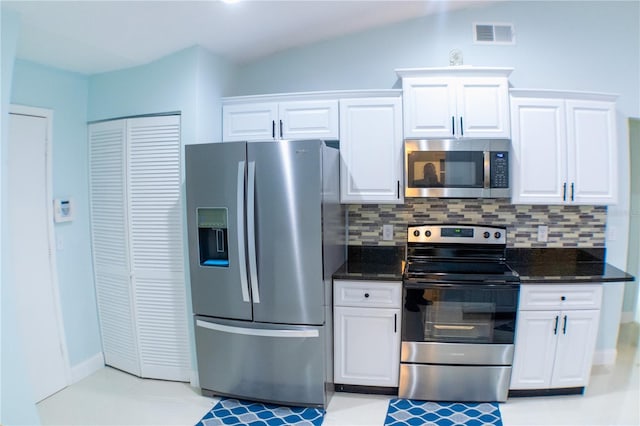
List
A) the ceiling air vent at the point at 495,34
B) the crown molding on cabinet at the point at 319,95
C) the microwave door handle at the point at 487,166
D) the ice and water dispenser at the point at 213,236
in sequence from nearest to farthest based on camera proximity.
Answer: the ice and water dispenser at the point at 213,236 → the microwave door handle at the point at 487,166 → the crown molding on cabinet at the point at 319,95 → the ceiling air vent at the point at 495,34

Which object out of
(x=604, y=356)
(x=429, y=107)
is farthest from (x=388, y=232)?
(x=604, y=356)

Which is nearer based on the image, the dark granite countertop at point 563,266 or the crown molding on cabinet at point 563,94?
the dark granite countertop at point 563,266

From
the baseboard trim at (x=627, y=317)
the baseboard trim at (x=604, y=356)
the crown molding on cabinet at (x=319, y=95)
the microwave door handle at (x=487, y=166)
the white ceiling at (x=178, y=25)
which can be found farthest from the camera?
the baseboard trim at (x=627, y=317)

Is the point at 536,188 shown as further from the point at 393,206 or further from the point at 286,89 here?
the point at 286,89

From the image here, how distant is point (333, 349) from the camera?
254cm

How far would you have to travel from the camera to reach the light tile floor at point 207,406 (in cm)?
234

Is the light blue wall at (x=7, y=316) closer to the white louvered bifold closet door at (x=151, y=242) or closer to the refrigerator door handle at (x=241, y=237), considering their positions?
the white louvered bifold closet door at (x=151, y=242)

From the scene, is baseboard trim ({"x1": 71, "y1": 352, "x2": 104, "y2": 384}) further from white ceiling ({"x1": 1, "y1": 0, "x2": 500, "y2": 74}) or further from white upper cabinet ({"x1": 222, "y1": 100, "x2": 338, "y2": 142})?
white ceiling ({"x1": 1, "y1": 0, "x2": 500, "y2": 74})

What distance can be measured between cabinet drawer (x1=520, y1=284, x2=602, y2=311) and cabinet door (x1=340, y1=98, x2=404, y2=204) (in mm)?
1039

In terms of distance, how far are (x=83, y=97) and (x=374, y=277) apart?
2592 mm

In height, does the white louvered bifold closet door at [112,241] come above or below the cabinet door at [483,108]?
below

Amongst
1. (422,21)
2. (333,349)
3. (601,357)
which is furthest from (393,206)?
(601,357)

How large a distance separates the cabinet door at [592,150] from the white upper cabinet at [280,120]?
66.3 inches

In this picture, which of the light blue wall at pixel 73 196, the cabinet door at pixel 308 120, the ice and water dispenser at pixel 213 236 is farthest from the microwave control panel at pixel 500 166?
the light blue wall at pixel 73 196
